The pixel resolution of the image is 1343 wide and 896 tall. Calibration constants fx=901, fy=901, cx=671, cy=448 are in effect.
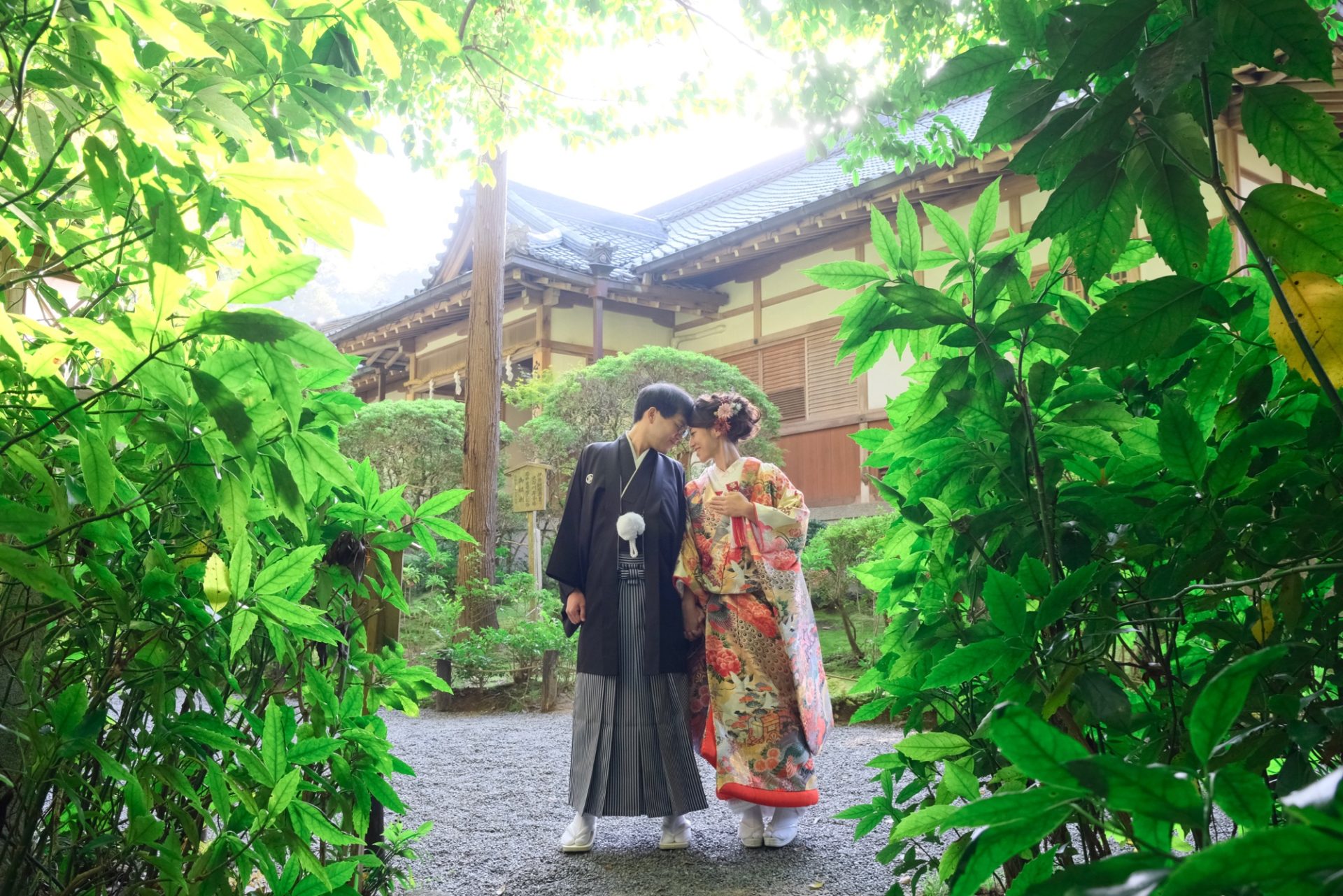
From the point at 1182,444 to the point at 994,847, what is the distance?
0.56 metres

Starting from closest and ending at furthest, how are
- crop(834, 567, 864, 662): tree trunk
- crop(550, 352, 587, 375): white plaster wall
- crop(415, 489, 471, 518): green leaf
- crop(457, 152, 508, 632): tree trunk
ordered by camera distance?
1. crop(415, 489, 471, 518): green leaf
2. crop(834, 567, 864, 662): tree trunk
3. crop(457, 152, 508, 632): tree trunk
4. crop(550, 352, 587, 375): white plaster wall

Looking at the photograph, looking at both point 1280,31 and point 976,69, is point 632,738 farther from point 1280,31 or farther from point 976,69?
point 1280,31

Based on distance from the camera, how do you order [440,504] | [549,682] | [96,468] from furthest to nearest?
1. [549,682]
2. [440,504]
3. [96,468]

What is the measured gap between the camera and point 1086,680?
849 millimetres

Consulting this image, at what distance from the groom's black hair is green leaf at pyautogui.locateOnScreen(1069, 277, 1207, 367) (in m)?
3.26

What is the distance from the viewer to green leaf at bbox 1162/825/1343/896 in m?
0.31

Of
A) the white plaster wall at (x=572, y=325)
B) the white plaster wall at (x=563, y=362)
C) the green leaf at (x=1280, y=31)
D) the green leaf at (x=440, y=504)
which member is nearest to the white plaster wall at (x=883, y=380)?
the white plaster wall at (x=563, y=362)

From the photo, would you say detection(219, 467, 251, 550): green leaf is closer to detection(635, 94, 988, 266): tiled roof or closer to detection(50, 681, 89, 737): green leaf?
detection(50, 681, 89, 737): green leaf

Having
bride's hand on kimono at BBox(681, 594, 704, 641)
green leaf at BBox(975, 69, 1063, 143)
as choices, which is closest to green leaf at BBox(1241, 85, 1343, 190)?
green leaf at BBox(975, 69, 1063, 143)

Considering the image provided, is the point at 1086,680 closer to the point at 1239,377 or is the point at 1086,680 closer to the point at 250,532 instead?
the point at 1239,377

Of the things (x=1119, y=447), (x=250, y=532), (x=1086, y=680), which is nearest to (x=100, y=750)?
(x=250, y=532)

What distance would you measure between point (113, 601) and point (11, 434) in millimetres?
256

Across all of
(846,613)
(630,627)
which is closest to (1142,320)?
(630,627)

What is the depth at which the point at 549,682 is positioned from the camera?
7.68 meters
